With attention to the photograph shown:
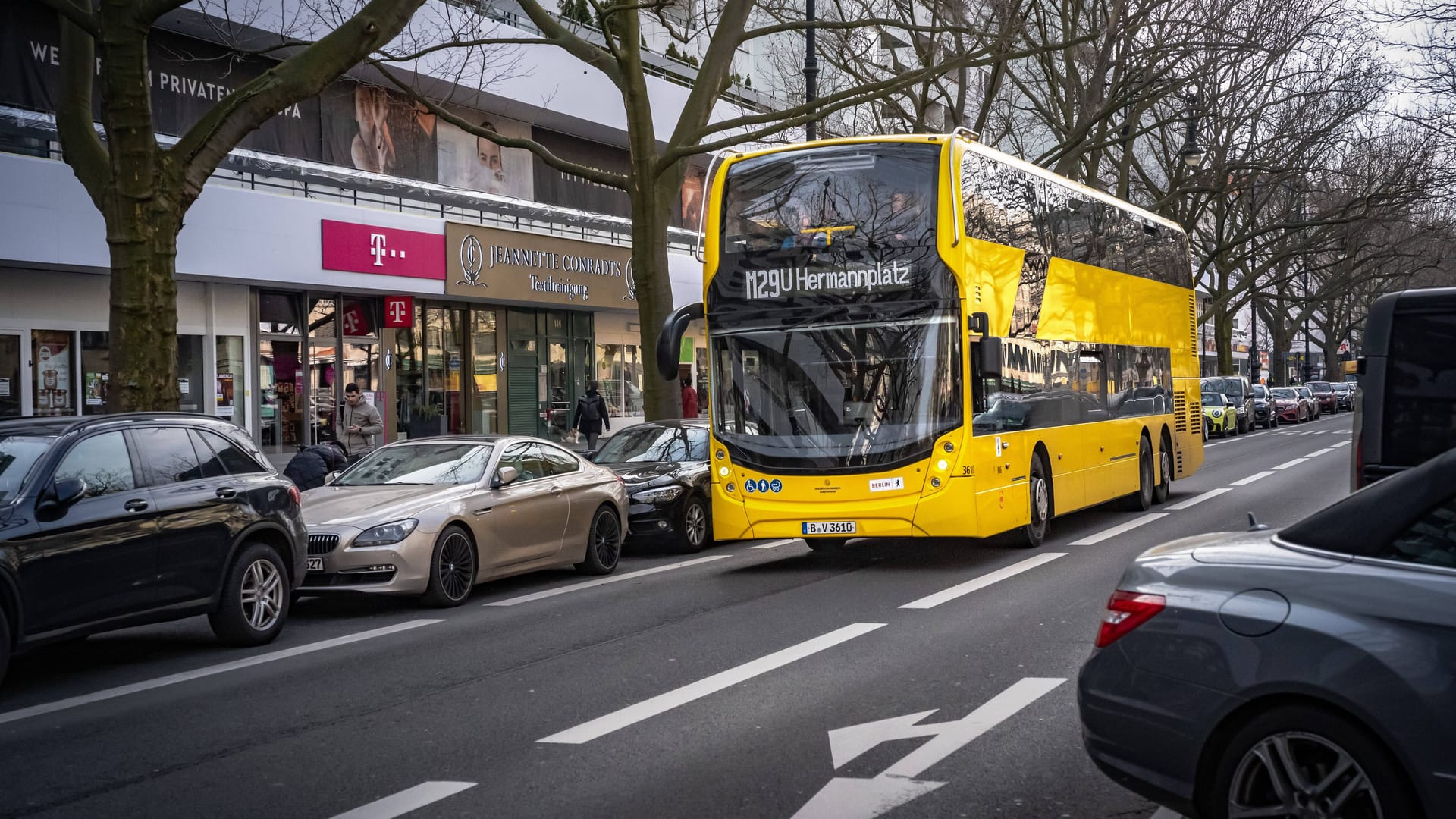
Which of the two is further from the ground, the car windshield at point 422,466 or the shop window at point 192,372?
the shop window at point 192,372

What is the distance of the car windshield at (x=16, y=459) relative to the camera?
8.27 m

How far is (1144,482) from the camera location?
1911 centimetres

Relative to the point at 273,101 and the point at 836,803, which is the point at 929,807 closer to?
the point at 836,803

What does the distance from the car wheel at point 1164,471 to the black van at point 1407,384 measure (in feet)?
37.8

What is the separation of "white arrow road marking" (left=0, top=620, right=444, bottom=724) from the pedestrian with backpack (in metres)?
17.7

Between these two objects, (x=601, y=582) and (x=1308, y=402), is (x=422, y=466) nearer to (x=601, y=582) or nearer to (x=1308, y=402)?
(x=601, y=582)

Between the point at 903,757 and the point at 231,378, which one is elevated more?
the point at 231,378

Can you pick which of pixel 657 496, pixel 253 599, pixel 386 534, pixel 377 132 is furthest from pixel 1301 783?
pixel 377 132

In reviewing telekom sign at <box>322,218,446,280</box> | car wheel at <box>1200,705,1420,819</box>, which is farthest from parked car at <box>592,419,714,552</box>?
car wheel at <box>1200,705,1420,819</box>

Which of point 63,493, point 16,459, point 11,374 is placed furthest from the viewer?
point 11,374

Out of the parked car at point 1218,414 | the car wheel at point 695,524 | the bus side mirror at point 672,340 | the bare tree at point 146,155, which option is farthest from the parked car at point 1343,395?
the bare tree at point 146,155

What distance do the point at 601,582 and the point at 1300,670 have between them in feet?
32.0

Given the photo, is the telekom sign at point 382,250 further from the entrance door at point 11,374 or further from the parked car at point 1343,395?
the parked car at point 1343,395

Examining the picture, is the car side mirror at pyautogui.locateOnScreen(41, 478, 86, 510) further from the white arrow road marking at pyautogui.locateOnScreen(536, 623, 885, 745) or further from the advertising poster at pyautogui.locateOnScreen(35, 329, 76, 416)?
the advertising poster at pyautogui.locateOnScreen(35, 329, 76, 416)
